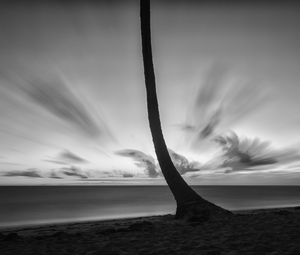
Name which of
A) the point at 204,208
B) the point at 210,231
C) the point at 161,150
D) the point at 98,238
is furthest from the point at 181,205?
the point at 98,238

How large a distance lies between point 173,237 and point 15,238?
10.9 ft

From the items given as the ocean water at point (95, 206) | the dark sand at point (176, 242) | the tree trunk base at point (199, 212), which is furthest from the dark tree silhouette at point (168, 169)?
the ocean water at point (95, 206)

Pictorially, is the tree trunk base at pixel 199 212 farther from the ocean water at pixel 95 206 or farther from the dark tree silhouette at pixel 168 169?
the ocean water at pixel 95 206

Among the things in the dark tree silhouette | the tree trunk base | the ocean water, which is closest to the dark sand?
the tree trunk base

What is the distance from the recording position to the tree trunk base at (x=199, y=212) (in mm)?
8242

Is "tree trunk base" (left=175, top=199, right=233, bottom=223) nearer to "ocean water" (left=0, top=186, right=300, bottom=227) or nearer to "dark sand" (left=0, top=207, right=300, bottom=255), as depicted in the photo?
"dark sand" (left=0, top=207, right=300, bottom=255)

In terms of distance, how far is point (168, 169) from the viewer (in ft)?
29.9

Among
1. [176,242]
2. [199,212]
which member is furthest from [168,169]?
[176,242]

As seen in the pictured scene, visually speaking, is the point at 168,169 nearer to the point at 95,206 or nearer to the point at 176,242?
the point at 176,242

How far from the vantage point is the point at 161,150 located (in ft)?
30.1

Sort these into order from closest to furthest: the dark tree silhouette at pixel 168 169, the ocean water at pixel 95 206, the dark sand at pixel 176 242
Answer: the dark sand at pixel 176 242, the dark tree silhouette at pixel 168 169, the ocean water at pixel 95 206

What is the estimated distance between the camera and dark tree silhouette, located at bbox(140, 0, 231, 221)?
859 centimetres

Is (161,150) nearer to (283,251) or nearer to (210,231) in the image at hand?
(210,231)

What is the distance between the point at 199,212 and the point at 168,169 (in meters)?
1.53
